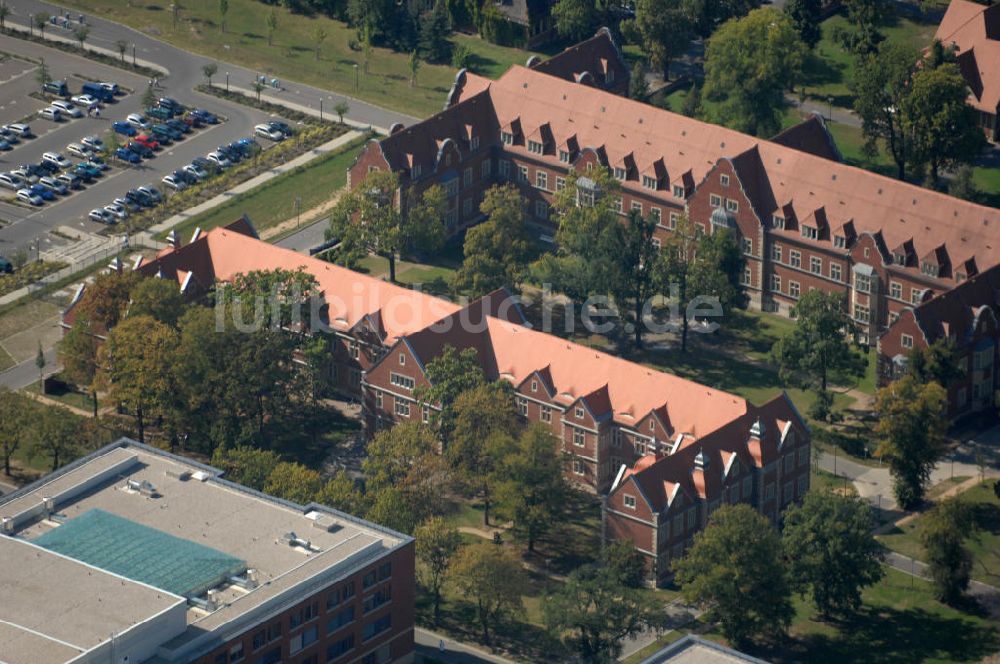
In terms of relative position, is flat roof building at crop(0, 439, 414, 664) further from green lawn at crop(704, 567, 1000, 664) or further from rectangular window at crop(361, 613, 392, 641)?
green lawn at crop(704, 567, 1000, 664)

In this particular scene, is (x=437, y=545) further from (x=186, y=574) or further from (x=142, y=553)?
(x=142, y=553)

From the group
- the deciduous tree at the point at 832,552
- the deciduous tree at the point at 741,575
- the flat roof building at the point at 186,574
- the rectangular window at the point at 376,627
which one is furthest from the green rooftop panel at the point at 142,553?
the deciduous tree at the point at 832,552

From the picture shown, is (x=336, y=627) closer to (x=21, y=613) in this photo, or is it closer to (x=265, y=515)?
(x=265, y=515)

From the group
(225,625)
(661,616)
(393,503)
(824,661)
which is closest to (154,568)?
(225,625)

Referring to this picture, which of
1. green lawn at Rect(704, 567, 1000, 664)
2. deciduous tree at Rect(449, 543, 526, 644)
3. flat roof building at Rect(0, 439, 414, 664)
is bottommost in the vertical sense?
green lawn at Rect(704, 567, 1000, 664)

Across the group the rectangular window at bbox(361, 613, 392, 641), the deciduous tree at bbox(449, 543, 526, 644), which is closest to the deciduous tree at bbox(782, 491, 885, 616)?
the deciduous tree at bbox(449, 543, 526, 644)

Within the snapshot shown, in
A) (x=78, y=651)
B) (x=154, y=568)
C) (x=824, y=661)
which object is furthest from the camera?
(x=824, y=661)

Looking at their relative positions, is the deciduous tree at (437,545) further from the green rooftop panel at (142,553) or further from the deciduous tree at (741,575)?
the deciduous tree at (741,575)
